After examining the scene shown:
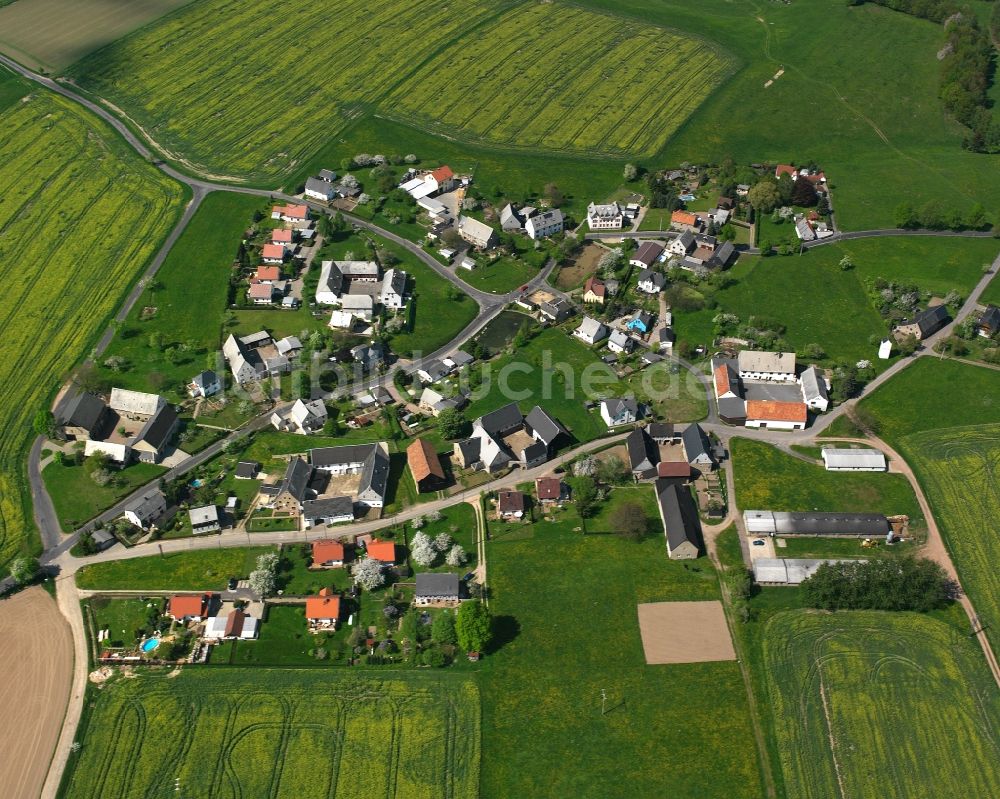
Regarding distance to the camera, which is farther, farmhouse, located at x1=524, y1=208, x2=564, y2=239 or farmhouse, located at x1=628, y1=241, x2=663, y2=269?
farmhouse, located at x1=524, y1=208, x2=564, y2=239

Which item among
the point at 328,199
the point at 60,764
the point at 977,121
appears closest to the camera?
the point at 60,764

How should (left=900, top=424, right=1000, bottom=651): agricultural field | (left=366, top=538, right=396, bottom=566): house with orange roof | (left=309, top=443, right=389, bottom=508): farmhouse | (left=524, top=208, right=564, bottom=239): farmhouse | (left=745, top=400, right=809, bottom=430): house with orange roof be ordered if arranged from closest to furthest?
Result: (left=900, top=424, right=1000, bottom=651): agricultural field → (left=366, top=538, right=396, bottom=566): house with orange roof → (left=309, top=443, right=389, bottom=508): farmhouse → (left=745, top=400, right=809, bottom=430): house with orange roof → (left=524, top=208, right=564, bottom=239): farmhouse

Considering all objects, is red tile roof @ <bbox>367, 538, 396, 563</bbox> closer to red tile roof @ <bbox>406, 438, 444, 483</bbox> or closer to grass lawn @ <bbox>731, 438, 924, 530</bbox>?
red tile roof @ <bbox>406, 438, 444, 483</bbox>

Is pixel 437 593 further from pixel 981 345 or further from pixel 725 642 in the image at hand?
pixel 981 345

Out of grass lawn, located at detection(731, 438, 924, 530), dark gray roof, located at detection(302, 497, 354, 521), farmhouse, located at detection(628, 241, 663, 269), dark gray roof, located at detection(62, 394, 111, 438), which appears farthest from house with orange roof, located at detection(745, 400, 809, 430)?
dark gray roof, located at detection(62, 394, 111, 438)

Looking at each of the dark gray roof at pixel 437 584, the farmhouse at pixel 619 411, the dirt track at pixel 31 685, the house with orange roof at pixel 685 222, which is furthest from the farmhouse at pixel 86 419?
the house with orange roof at pixel 685 222

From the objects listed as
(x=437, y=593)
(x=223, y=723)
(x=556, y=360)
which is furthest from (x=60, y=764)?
(x=556, y=360)

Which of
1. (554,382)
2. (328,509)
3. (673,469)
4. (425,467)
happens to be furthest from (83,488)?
(673,469)
